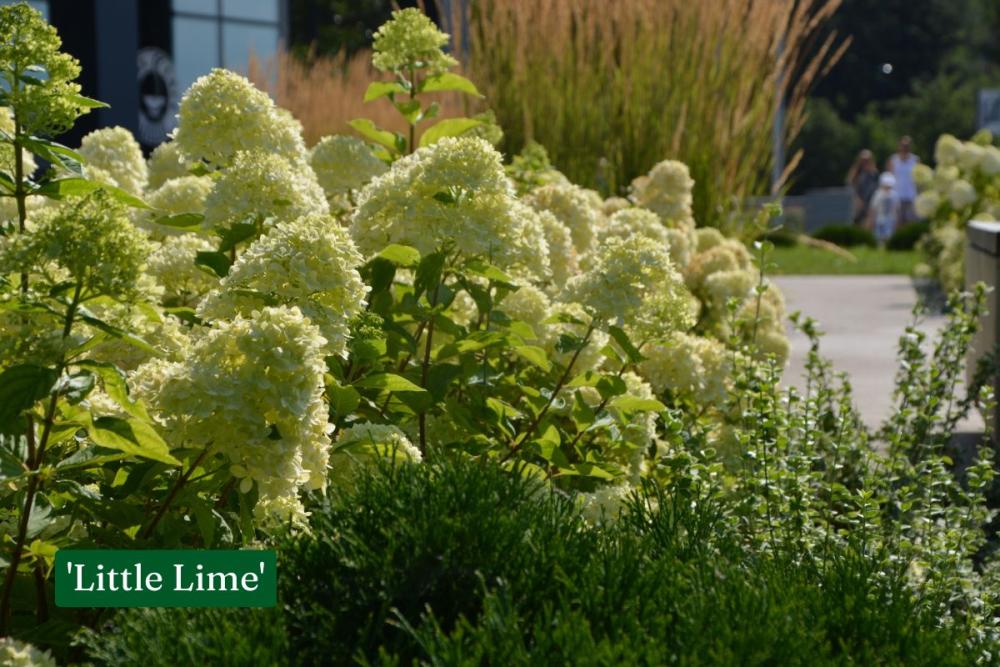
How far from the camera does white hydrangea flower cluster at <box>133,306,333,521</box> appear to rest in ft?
7.28

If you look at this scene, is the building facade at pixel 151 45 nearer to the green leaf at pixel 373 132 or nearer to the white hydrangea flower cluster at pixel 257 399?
the green leaf at pixel 373 132

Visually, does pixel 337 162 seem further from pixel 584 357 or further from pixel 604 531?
pixel 604 531

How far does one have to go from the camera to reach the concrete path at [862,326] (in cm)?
768

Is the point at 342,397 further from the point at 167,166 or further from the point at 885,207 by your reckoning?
the point at 885,207

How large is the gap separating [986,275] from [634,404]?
360cm

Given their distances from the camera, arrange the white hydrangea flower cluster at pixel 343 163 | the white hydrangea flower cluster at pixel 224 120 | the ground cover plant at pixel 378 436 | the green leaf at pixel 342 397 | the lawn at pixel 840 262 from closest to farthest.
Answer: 1. the ground cover plant at pixel 378 436
2. the green leaf at pixel 342 397
3. the white hydrangea flower cluster at pixel 224 120
4. the white hydrangea flower cluster at pixel 343 163
5. the lawn at pixel 840 262

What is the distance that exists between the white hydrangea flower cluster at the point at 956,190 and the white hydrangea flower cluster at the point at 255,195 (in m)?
9.30

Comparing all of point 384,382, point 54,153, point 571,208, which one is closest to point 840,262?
point 571,208

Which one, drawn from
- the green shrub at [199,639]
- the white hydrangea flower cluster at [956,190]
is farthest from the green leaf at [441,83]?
the white hydrangea flower cluster at [956,190]

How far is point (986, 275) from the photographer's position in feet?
21.2

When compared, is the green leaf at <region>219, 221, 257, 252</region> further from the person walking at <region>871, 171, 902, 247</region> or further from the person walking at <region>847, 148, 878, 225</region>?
Result: the person walking at <region>847, 148, 878, 225</region>

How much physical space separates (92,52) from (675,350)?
11.1 metres

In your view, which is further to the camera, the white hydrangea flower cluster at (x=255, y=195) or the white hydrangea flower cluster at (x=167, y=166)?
the white hydrangea flower cluster at (x=167, y=166)

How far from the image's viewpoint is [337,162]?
406 centimetres
